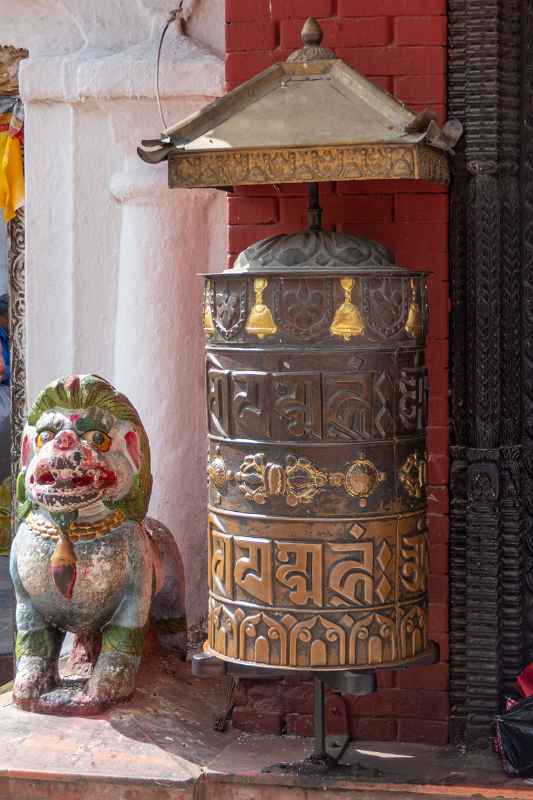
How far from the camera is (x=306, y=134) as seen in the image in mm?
3822

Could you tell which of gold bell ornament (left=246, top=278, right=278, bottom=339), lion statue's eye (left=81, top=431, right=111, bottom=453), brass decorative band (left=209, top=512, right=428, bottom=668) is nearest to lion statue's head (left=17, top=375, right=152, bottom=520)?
lion statue's eye (left=81, top=431, right=111, bottom=453)

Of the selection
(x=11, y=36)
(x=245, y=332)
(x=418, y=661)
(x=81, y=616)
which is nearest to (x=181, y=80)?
(x=11, y=36)

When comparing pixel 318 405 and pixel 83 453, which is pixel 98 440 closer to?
pixel 83 453

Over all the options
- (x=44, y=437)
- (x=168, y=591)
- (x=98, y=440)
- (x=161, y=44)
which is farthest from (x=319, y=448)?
(x=161, y=44)

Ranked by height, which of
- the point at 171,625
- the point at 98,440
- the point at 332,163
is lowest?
the point at 171,625

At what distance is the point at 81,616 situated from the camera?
4.55 metres

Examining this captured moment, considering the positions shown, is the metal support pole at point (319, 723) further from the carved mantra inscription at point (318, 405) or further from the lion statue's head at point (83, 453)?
the lion statue's head at point (83, 453)

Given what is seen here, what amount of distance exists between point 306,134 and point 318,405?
30.2 inches

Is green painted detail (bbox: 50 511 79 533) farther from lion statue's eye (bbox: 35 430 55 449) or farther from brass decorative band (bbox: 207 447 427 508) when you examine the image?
brass decorative band (bbox: 207 447 427 508)

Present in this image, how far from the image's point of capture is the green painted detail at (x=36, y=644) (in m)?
4.56

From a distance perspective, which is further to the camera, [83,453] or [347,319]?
[83,453]

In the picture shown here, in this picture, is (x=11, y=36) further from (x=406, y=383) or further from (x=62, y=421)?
(x=406, y=383)

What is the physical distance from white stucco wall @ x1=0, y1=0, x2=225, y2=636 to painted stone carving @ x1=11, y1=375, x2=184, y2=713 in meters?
0.63

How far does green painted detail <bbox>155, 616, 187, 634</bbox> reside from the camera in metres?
4.96
